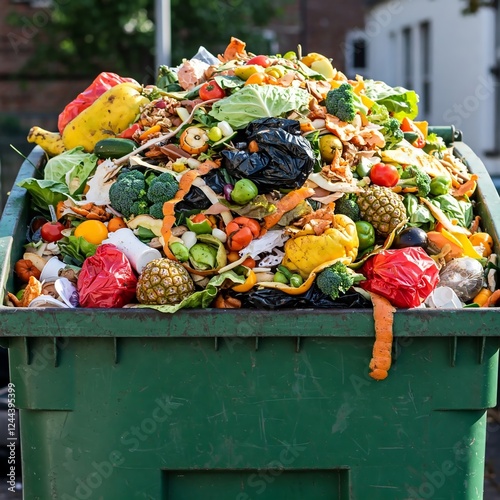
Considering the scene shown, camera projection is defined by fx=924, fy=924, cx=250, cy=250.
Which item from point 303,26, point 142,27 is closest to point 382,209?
point 142,27

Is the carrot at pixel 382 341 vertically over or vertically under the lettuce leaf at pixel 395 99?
under

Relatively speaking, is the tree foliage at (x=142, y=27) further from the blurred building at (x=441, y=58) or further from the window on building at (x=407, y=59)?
the window on building at (x=407, y=59)

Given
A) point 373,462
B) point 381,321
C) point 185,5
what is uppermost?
point 185,5

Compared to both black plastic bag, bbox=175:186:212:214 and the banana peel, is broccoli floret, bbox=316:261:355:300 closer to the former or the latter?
black plastic bag, bbox=175:186:212:214

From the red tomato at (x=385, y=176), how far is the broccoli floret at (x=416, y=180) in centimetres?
5

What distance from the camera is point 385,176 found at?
143 inches

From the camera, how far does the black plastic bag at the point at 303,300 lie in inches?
121

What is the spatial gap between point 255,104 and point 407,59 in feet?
57.9

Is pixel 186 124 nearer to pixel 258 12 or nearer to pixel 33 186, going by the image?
pixel 33 186

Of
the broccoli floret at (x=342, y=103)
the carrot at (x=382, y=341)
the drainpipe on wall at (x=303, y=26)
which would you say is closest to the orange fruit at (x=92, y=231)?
the broccoli floret at (x=342, y=103)

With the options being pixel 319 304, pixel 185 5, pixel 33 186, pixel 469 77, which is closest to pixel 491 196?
pixel 319 304

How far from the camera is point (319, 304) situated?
3.12 metres

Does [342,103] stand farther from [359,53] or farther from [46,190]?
[359,53]

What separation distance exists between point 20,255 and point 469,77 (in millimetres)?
13570
